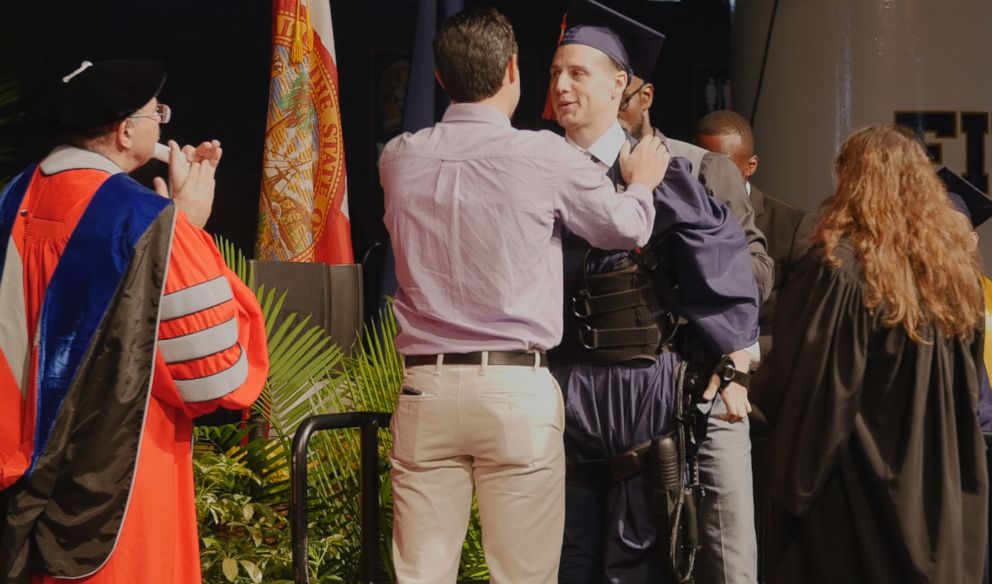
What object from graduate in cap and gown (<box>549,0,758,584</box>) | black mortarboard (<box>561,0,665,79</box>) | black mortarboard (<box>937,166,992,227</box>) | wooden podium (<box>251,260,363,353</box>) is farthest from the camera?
wooden podium (<box>251,260,363,353</box>)

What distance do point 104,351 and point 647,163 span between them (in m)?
1.20

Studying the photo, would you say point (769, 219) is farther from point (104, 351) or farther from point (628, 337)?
point (104, 351)

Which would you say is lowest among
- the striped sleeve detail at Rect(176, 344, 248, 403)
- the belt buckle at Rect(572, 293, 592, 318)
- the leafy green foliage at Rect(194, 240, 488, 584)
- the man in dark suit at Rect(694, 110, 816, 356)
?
the leafy green foliage at Rect(194, 240, 488, 584)

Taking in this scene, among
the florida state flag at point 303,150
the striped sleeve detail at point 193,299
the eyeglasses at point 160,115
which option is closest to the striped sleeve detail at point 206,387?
the striped sleeve detail at point 193,299

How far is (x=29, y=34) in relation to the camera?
5.81m

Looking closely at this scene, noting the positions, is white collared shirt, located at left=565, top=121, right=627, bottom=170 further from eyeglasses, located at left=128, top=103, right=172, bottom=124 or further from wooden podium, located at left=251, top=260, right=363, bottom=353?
wooden podium, located at left=251, top=260, right=363, bottom=353

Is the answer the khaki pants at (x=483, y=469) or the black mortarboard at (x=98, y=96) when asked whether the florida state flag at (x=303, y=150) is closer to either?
the black mortarboard at (x=98, y=96)

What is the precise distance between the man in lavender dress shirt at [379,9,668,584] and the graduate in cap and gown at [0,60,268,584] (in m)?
0.46

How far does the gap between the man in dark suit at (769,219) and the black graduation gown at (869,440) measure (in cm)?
112

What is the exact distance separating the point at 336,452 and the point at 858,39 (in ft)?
9.61

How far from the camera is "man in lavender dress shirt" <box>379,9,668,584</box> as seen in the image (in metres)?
2.39

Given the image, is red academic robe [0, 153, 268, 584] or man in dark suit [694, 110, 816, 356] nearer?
red academic robe [0, 153, 268, 584]

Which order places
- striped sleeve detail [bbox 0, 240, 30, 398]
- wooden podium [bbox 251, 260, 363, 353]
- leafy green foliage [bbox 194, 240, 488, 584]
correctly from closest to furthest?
striped sleeve detail [bbox 0, 240, 30, 398], leafy green foliage [bbox 194, 240, 488, 584], wooden podium [bbox 251, 260, 363, 353]

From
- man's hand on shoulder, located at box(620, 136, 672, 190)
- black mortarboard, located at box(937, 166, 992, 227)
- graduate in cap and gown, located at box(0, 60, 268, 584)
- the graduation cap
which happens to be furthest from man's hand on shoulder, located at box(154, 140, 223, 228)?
black mortarboard, located at box(937, 166, 992, 227)
